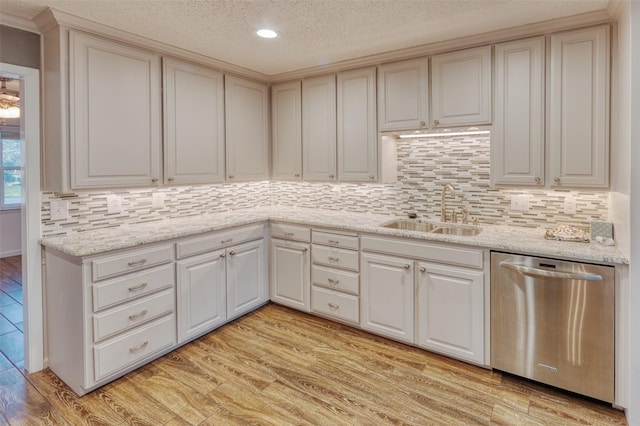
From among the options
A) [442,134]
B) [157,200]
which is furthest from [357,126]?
[157,200]

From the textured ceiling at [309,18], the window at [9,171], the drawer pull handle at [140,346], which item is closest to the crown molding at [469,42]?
the textured ceiling at [309,18]

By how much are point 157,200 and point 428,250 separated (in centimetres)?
231

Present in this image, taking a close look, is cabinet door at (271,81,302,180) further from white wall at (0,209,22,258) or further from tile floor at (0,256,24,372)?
white wall at (0,209,22,258)

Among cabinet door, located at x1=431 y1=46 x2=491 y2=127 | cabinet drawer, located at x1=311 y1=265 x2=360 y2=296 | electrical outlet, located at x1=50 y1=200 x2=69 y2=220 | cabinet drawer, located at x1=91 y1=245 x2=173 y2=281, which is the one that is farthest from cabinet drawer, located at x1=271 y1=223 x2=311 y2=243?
electrical outlet, located at x1=50 y1=200 x2=69 y2=220

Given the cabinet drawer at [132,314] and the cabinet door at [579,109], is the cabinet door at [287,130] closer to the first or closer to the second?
the cabinet drawer at [132,314]

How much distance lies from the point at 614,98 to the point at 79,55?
340cm

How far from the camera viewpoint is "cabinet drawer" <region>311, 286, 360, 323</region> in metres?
3.08

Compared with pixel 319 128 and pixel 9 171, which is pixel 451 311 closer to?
pixel 319 128

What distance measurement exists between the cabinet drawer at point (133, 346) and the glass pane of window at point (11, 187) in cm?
536

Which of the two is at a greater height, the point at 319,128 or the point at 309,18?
the point at 309,18

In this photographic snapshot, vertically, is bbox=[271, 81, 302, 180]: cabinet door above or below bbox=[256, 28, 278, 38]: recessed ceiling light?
below

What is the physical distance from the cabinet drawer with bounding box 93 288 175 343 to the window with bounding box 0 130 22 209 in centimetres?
527

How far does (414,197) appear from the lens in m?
3.34

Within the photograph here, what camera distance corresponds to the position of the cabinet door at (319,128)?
3.50m
